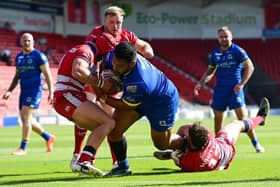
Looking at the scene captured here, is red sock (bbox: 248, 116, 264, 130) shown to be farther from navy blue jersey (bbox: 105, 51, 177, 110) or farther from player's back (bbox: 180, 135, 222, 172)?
navy blue jersey (bbox: 105, 51, 177, 110)

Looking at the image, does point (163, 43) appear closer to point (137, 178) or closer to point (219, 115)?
point (219, 115)

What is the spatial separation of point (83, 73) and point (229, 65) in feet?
18.8

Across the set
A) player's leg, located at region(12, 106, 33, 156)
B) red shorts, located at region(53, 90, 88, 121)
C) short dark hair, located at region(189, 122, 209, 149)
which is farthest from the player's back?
player's leg, located at region(12, 106, 33, 156)

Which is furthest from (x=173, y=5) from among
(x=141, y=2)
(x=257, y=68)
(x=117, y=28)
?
(x=117, y=28)

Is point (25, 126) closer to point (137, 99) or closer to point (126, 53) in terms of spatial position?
point (137, 99)

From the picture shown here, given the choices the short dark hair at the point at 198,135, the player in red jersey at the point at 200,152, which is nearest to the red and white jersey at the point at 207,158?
the player in red jersey at the point at 200,152

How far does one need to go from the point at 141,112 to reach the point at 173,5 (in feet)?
140

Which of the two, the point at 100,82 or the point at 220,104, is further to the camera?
the point at 220,104

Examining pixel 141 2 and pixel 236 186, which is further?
pixel 141 2

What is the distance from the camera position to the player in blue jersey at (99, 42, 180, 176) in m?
8.21

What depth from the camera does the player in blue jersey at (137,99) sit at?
26.9ft

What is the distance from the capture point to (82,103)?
899cm

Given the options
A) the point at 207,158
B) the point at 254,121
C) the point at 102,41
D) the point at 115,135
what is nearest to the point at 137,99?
the point at 115,135

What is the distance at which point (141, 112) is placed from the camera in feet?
29.6
